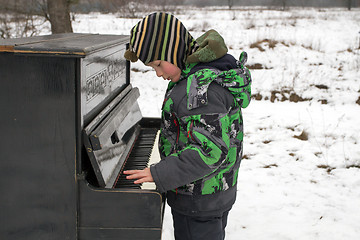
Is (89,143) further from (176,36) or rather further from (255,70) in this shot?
(255,70)

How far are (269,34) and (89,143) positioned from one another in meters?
13.3

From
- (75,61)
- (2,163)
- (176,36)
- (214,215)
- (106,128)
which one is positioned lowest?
(214,215)

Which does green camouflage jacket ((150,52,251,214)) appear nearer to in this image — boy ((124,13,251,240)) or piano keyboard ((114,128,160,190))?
boy ((124,13,251,240))

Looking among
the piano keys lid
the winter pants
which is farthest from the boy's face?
the winter pants

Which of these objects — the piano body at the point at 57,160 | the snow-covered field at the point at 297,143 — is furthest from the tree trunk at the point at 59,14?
the piano body at the point at 57,160

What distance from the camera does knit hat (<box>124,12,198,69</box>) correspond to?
70.6 inches

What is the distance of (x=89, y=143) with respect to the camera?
5.76 ft

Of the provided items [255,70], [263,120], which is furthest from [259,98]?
[255,70]

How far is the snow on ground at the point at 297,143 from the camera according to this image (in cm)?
359

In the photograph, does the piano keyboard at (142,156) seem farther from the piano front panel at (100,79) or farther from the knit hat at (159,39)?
the knit hat at (159,39)

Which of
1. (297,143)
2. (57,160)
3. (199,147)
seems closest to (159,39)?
(199,147)

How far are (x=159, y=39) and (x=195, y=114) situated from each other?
1.29ft

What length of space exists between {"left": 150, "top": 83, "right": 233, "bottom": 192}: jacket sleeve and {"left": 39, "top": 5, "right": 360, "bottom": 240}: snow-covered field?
1592mm

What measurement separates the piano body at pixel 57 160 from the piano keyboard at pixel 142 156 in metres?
0.14
